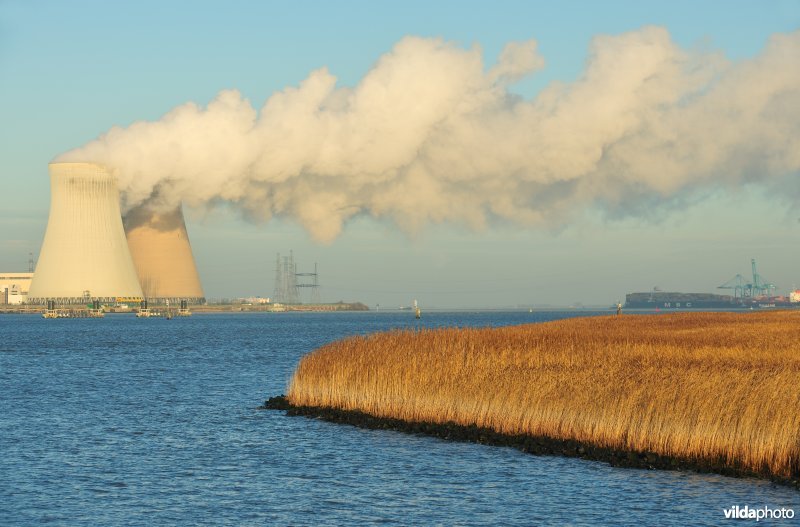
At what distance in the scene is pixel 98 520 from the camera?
15195mm

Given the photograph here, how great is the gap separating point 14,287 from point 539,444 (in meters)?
185

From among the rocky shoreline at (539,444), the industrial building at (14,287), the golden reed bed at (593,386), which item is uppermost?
the industrial building at (14,287)

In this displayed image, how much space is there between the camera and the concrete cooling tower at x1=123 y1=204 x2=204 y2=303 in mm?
102750

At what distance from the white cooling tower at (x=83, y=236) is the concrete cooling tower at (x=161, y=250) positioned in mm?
13834

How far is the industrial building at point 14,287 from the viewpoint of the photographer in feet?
614

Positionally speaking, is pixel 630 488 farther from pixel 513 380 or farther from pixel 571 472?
pixel 513 380

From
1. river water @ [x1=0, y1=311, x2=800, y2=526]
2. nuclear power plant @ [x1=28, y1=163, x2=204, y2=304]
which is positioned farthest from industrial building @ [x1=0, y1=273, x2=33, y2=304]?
river water @ [x1=0, y1=311, x2=800, y2=526]

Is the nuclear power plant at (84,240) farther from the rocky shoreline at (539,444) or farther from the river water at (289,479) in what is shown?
the rocky shoreline at (539,444)

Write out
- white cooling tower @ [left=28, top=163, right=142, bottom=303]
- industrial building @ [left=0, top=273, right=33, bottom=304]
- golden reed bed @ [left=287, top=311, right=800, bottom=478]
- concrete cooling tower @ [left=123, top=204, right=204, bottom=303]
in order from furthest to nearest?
industrial building @ [left=0, top=273, right=33, bottom=304] < concrete cooling tower @ [left=123, top=204, right=204, bottom=303] < white cooling tower @ [left=28, top=163, right=142, bottom=303] < golden reed bed @ [left=287, top=311, right=800, bottom=478]

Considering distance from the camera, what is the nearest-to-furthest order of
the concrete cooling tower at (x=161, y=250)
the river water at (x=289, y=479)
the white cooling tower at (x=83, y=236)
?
the river water at (x=289, y=479), the white cooling tower at (x=83, y=236), the concrete cooling tower at (x=161, y=250)

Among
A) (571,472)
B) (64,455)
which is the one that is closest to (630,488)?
(571,472)

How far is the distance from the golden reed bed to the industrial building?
170666mm

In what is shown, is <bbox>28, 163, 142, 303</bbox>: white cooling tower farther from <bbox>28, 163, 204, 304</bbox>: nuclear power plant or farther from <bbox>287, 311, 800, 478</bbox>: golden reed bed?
<bbox>287, 311, 800, 478</bbox>: golden reed bed

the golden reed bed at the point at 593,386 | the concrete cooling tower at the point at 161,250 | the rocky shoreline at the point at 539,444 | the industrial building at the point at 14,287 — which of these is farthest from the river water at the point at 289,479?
the industrial building at the point at 14,287
